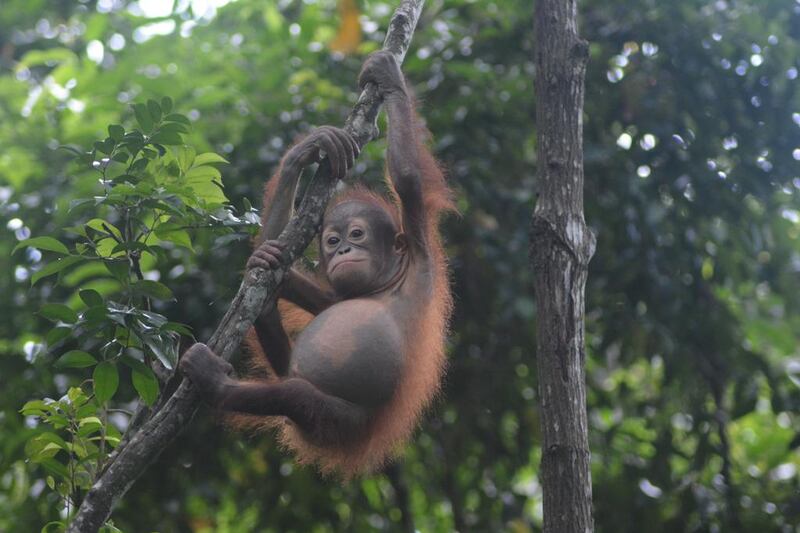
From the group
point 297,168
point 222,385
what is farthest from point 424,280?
point 222,385

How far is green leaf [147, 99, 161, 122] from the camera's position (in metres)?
2.91

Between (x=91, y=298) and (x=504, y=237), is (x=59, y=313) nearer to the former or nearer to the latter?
(x=91, y=298)

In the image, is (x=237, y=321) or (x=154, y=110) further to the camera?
(x=154, y=110)

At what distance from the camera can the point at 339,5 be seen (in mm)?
5645

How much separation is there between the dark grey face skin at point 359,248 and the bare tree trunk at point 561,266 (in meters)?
0.72

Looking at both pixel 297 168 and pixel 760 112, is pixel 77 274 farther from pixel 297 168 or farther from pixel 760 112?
pixel 760 112

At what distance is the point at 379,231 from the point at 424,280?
0.90 ft

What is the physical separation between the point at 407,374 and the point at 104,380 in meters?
1.11

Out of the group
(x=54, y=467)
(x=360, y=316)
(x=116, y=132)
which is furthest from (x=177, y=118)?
(x=54, y=467)

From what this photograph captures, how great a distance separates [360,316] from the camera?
3383 mm

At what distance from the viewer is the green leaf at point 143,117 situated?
291 cm

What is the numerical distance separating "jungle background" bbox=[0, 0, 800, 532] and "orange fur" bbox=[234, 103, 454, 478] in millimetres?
1173

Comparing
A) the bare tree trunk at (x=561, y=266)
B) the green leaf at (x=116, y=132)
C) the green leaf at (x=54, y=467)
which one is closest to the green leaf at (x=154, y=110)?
the green leaf at (x=116, y=132)

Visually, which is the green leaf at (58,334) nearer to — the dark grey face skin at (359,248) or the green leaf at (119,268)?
the green leaf at (119,268)
